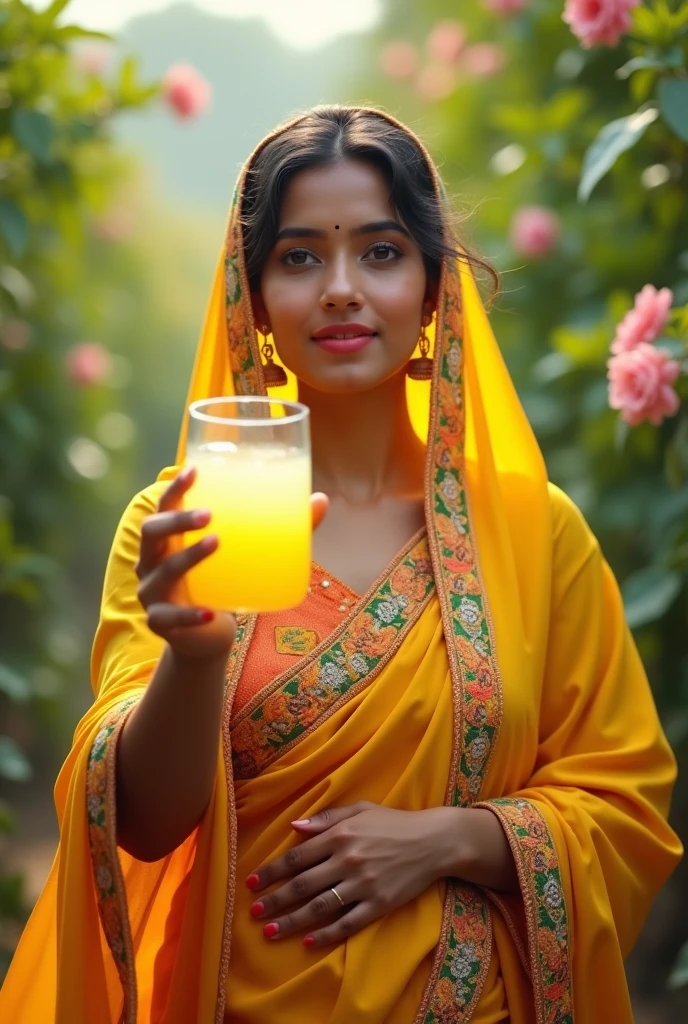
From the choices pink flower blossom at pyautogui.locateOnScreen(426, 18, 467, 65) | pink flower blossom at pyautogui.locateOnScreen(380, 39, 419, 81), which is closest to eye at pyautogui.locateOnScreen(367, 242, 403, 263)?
pink flower blossom at pyautogui.locateOnScreen(426, 18, 467, 65)

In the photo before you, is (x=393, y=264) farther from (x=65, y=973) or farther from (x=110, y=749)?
(x=65, y=973)

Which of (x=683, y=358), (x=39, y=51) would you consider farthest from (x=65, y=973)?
(x=39, y=51)

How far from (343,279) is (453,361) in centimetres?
30

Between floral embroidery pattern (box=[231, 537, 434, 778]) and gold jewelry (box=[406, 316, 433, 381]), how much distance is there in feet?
1.45

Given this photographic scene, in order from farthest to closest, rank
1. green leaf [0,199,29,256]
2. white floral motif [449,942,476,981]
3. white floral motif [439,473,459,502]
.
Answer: green leaf [0,199,29,256]
white floral motif [439,473,459,502]
white floral motif [449,942,476,981]

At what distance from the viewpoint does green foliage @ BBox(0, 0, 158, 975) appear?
3.29 metres

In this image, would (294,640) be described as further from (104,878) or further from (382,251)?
(382,251)

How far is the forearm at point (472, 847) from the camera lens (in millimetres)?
1981

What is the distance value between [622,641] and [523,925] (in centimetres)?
48

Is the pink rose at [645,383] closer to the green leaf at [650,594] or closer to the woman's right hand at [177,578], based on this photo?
the green leaf at [650,594]

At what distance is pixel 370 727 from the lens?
1997 mm

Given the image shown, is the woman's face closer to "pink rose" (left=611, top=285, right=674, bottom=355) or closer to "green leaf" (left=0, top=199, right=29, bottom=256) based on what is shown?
"pink rose" (left=611, top=285, right=674, bottom=355)

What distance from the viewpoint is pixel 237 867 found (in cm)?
200

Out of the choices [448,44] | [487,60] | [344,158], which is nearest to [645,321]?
[344,158]
